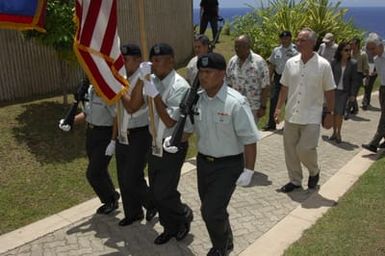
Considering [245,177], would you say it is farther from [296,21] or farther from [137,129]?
[296,21]

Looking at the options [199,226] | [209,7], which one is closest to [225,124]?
[199,226]

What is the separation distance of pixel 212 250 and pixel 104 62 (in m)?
2.17

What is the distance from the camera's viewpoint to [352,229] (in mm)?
4918

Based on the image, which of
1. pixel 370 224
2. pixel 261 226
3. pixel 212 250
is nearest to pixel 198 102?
pixel 212 250

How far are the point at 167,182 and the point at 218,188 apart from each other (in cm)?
62

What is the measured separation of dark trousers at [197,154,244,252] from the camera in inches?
159

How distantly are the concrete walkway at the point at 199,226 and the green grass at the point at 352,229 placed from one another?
0.51ft

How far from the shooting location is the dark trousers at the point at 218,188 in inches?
159

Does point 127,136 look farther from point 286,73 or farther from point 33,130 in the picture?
point 33,130

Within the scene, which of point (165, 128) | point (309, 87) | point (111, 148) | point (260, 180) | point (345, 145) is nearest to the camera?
point (165, 128)

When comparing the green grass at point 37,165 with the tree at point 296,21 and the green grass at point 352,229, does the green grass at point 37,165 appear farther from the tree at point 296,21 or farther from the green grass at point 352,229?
the tree at point 296,21

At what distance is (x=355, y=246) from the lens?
15.0 feet

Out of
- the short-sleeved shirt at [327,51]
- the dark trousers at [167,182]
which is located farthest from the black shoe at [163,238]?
the short-sleeved shirt at [327,51]

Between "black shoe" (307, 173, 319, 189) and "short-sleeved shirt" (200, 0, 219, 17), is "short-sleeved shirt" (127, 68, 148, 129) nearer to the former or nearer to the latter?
"black shoe" (307, 173, 319, 189)
